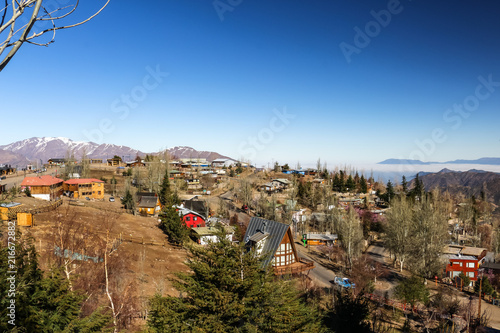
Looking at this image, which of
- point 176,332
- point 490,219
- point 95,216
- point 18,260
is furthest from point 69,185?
point 490,219

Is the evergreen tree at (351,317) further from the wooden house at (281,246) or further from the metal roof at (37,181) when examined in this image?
the metal roof at (37,181)

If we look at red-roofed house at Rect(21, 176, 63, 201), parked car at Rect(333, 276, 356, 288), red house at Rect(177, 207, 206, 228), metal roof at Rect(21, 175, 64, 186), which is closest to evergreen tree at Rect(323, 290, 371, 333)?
parked car at Rect(333, 276, 356, 288)

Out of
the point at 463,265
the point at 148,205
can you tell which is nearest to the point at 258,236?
the point at 463,265

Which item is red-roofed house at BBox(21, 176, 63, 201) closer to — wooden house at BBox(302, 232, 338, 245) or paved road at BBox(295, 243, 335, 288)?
wooden house at BBox(302, 232, 338, 245)

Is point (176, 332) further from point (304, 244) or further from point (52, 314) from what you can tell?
point (304, 244)

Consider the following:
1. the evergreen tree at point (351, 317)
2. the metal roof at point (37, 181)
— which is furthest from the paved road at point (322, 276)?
the metal roof at point (37, 181)
